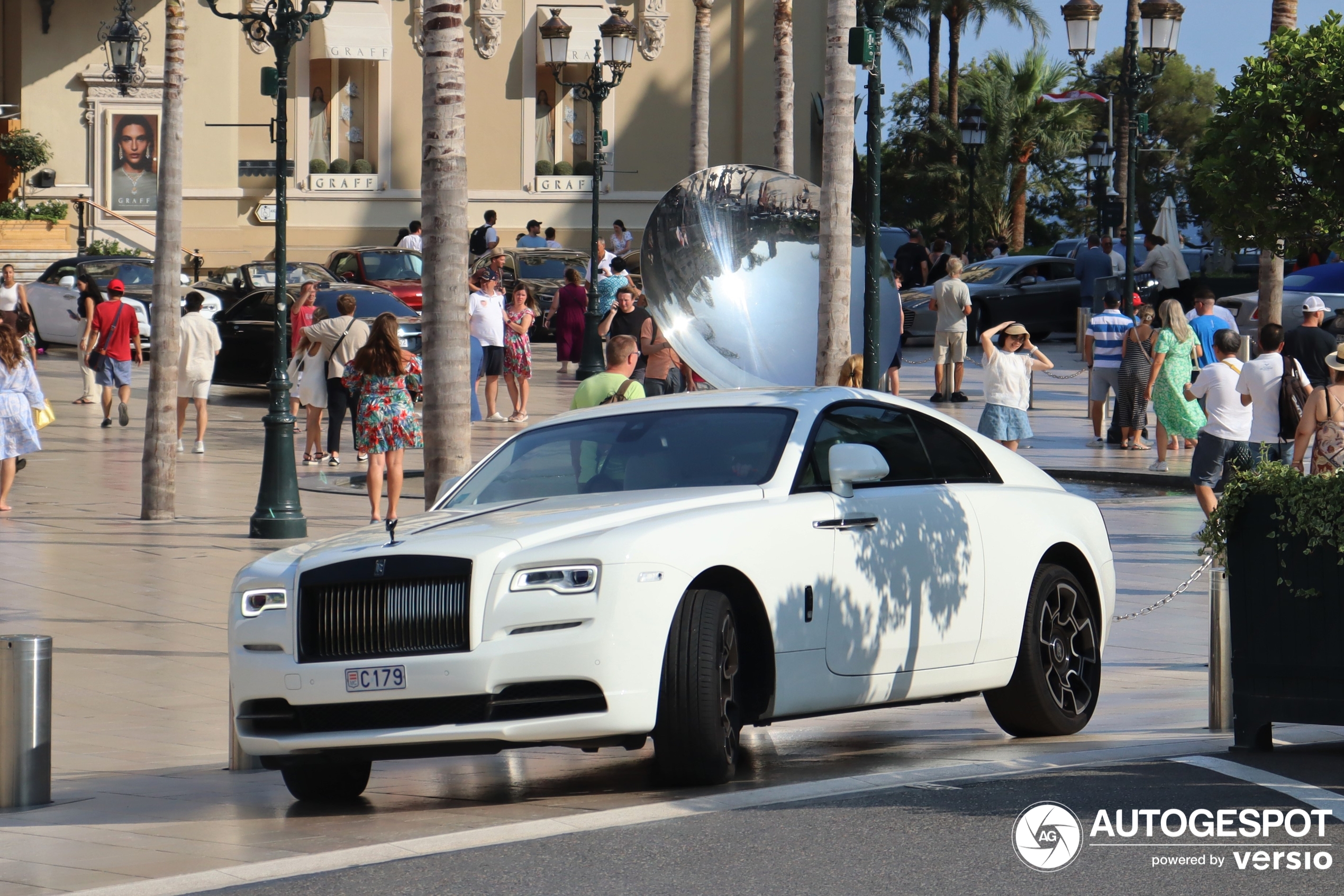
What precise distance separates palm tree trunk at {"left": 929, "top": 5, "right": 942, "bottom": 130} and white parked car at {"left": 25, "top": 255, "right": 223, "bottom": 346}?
128ft

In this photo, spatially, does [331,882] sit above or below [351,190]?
below

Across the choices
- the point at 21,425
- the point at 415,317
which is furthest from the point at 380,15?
the point at 21,425

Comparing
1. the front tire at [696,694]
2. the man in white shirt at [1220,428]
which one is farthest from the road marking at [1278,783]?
the man in white shirt at [1220,428]

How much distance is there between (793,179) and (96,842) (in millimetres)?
17296

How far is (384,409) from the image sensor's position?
661 inches

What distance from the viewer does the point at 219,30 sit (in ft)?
149

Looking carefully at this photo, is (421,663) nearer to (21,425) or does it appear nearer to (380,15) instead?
(21,425)

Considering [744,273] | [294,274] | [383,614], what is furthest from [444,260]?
[294,274]

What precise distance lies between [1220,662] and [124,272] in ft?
95.6

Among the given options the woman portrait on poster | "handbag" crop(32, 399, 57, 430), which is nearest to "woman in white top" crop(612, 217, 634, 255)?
the woman portrait on poster

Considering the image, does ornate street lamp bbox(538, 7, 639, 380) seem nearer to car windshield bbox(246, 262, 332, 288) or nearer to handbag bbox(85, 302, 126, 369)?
car windshield bbox(246, 262, 332, 288)

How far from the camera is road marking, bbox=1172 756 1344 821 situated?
23.2ft

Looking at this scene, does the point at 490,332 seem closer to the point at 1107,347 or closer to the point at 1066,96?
the point at 1107,347

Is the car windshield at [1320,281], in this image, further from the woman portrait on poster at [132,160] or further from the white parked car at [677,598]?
the woman portrait on poster at [132,160]
